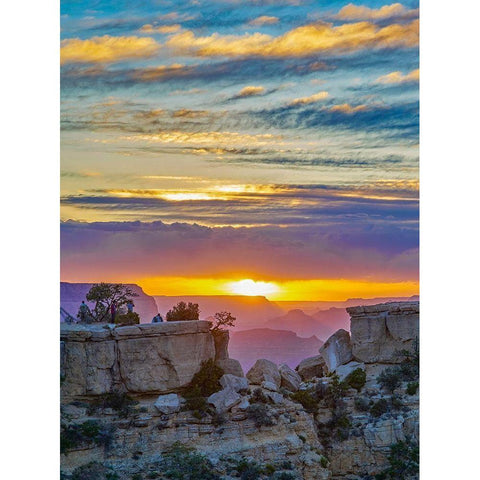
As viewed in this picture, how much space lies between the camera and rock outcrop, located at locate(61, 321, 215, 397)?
15469 mm

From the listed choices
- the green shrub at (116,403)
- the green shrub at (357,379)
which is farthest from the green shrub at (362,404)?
the green shrub at (116,403)

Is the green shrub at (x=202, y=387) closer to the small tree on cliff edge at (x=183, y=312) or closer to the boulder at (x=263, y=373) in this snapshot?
the boulder at (x=263, y=373)

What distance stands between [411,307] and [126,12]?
585cm

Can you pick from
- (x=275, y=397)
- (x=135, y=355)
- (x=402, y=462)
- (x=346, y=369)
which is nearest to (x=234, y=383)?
(x=275, y=397)

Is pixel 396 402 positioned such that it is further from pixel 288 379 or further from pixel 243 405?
pixel 243 405

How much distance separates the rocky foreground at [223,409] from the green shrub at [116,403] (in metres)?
0.02

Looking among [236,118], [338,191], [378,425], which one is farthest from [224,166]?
[378,425]

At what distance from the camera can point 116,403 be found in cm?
1538

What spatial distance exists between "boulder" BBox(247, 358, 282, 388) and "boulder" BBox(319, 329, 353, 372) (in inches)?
40.8

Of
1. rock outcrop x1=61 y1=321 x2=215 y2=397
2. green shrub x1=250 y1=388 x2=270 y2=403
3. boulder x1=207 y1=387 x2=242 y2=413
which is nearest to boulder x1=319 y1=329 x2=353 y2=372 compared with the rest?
green shrub x1=250 y1=388 x2=270 y2=403

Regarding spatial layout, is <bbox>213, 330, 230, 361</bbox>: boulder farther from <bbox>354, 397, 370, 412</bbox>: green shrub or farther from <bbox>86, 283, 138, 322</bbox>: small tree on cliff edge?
<bbox>354, 397, 370, 412</bbox>: green shrub

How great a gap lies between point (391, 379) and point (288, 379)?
153 centimetres
